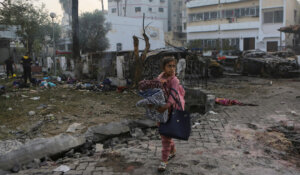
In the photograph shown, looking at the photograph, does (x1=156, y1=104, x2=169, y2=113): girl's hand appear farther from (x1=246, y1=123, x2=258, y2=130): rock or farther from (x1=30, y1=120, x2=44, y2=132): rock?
(x1=30, y1=120, x2=44, y2=132): rock

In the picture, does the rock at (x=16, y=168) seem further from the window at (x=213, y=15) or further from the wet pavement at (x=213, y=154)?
the window at (x=213, y=15)

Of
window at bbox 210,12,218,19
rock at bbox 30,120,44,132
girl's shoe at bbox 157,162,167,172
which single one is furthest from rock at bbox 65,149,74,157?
window at bbox 210,12,218,19

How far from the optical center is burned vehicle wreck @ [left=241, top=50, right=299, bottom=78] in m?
14.5

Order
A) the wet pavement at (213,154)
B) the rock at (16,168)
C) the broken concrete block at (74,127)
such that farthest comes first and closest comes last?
1. the broken concrete block at (74,127)
2. the rock at (16,168)
3. the wet pavement at (213,154)

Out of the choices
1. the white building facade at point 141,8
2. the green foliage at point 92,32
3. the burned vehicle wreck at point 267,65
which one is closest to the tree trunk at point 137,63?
the burned vehicle wreck at point 267,65

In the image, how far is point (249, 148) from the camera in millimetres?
4074

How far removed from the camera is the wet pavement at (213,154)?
A: 11.0 feet

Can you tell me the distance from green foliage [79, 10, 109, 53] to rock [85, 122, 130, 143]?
26.1m

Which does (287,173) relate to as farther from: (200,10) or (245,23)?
(200,10)

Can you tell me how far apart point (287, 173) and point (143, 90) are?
6.45 feet

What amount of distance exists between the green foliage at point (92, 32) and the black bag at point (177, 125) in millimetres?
27985

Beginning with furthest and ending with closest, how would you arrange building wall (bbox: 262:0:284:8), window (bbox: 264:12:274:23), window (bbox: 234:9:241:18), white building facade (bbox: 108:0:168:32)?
white building facade (bbox: 108:0:168:32), window (bbox: 234:9:241:18), window (bbox: 264:12:274:23), building wall (bbox: 262:0:284:8)

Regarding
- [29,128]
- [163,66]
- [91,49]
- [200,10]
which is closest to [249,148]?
[163,66]

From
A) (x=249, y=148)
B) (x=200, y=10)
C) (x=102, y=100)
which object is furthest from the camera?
(x=200, y=10)
